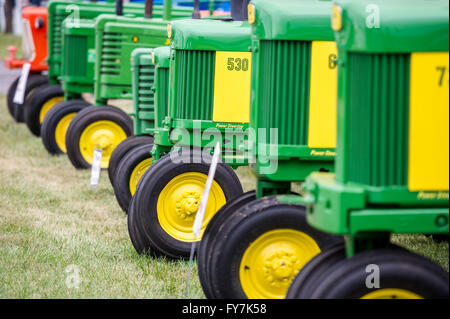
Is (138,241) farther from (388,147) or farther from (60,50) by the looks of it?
(60,50)

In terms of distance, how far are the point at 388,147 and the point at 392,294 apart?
1.65ft

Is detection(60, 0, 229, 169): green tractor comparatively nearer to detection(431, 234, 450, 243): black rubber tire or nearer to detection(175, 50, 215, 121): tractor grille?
detection(175, 50, 215, 121): tractor grille

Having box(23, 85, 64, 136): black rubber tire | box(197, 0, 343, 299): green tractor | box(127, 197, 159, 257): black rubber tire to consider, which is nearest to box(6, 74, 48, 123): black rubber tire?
box(23, 85, 64, 136): black rubber tire

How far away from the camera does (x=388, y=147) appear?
2.83 m

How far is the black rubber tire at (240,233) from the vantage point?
137 inches

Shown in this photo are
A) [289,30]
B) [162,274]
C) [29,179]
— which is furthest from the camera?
[29,179]

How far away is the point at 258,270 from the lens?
3.55 metres

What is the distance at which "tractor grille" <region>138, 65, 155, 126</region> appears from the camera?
677 centimetres

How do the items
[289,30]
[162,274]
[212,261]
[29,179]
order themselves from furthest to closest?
[29,179], [162,274], [289,30], [212,261]

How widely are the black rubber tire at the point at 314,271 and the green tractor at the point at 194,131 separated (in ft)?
6.22
